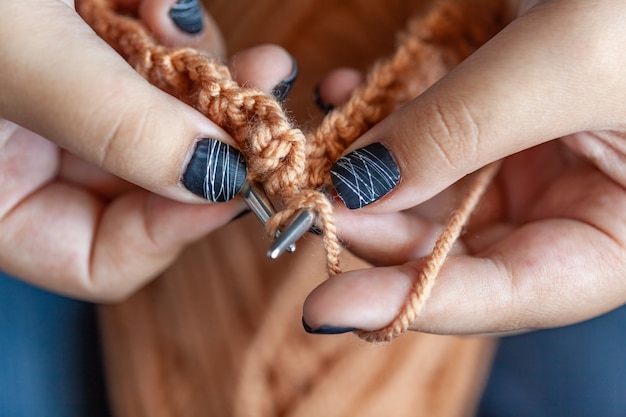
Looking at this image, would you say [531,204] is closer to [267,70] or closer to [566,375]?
[267,70]

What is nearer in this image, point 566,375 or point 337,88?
point 337,88

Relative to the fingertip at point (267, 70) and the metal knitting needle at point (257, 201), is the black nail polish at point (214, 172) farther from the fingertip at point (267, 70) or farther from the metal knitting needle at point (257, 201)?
the fingertip at point (267, 70)

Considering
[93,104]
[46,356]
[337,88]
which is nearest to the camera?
[93,104]

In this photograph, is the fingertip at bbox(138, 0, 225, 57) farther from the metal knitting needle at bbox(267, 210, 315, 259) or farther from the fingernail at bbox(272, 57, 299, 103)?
the metal knitting needle at bbox(267, 210, 315, 259)

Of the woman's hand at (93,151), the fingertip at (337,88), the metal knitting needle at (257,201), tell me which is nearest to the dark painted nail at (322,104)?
the fingertip at (337,88)

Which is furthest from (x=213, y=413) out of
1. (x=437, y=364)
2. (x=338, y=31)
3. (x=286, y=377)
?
(x=338, y=31)

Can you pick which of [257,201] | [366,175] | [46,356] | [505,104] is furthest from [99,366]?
[505,104]

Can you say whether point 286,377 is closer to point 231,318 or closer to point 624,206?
point 231,318
